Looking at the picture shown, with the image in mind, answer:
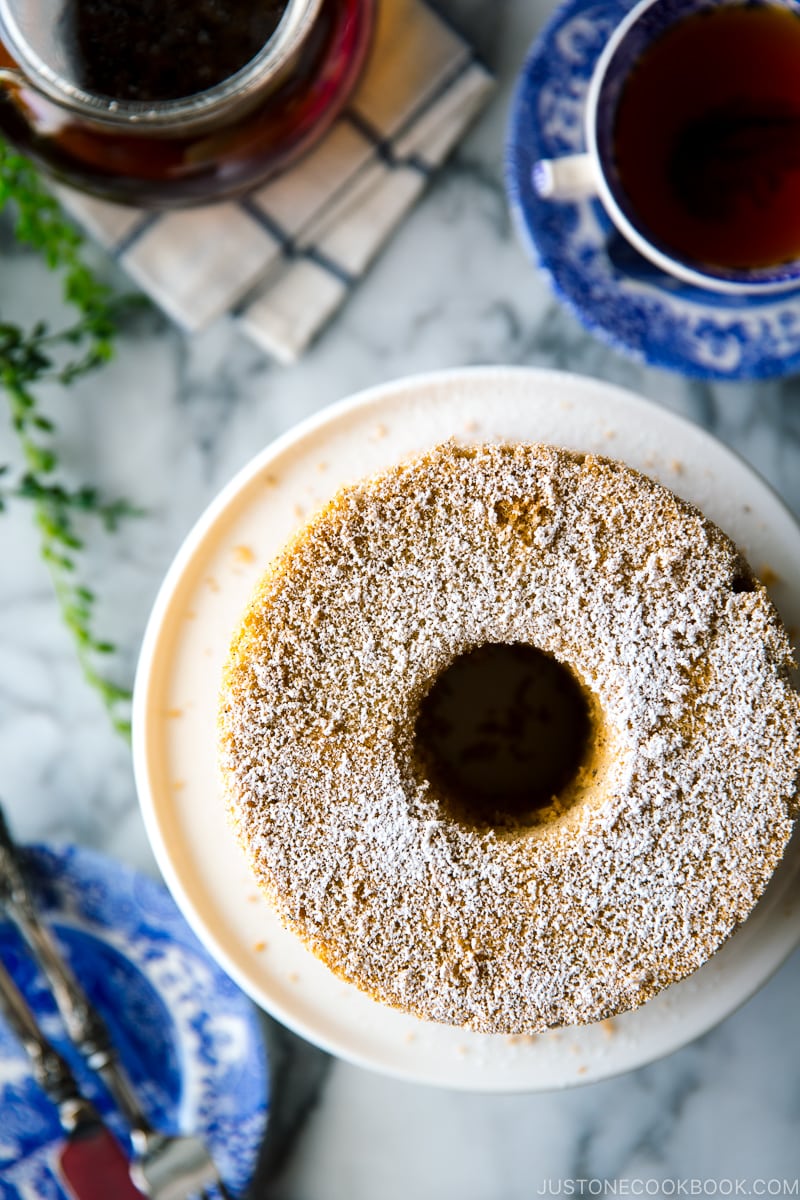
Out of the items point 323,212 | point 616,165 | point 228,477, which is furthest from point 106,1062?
point 616,165

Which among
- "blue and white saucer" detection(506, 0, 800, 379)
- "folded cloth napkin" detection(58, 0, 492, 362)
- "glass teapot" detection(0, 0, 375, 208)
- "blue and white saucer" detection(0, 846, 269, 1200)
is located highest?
"glass teapot" detection(0, 0, 375, 208)

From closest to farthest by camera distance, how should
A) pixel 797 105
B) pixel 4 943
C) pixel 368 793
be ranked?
pixel 368 793
pixel 797 105
pixel 4 943

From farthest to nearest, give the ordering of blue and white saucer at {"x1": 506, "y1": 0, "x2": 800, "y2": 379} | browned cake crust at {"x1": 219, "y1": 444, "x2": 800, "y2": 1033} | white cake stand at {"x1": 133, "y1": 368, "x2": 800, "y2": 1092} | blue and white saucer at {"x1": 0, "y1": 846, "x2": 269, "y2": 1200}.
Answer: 1. blue and white saucer at {"x1": 0, "y1": 846, "x2": 269, "y2": 1200}
2. blue and white saucer at {"x1": 506, "y1": 0, "x2": 800, "y2": 379}
3. white cake stand at {"x1": 133, "y1": 368, "x2": 800, "y2": 1092}
4. browned cake crust at {"x1": 219, "y1": 444, "x2": 800, "y2": 1033}

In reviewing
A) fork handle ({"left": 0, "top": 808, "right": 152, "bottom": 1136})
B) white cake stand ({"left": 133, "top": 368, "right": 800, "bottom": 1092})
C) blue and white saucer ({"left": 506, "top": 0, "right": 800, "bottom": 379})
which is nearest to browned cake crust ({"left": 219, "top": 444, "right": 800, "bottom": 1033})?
white cake stand ({"left": 133, "top": 368, "right": 800, "bottom": 1092})

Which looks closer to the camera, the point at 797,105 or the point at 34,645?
the point at 797,105

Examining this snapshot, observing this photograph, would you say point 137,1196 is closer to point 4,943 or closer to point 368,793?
point 4,943

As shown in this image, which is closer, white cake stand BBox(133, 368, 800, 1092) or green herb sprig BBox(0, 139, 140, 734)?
white cake stand BBox(133, 368, 800, 1092)

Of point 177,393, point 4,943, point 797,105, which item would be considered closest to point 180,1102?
point 4,943

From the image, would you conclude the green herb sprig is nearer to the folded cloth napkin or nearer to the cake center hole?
the folded cloth napkin
